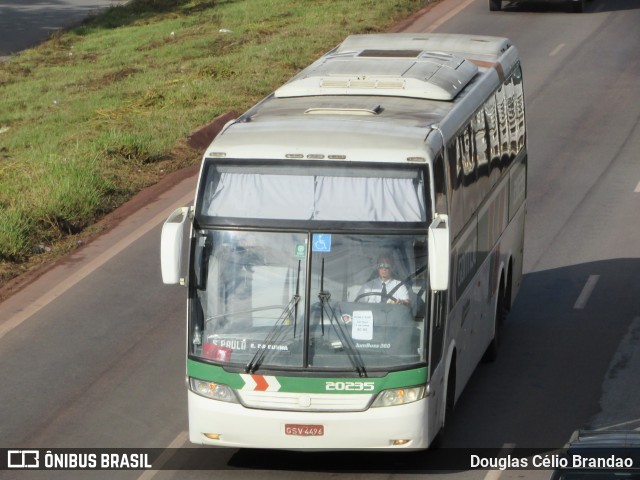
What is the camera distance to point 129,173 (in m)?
23.3

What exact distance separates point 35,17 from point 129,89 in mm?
15072

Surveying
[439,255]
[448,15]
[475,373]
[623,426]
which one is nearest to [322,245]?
[439,255]

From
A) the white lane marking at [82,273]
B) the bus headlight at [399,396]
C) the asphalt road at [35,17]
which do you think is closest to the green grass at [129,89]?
the white lane marking at [82,273]

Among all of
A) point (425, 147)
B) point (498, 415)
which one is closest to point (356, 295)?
point (425, 147)

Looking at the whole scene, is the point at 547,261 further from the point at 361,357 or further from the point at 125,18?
the point at 125,18

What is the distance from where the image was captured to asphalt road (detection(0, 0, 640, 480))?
44.2ft

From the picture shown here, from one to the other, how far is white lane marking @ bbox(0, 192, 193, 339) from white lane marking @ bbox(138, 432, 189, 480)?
408 centimetres

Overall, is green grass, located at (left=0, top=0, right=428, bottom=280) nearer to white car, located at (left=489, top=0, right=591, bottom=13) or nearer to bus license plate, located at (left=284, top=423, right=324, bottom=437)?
white car, located at (left=489, top=0, right=591, bottom=13)

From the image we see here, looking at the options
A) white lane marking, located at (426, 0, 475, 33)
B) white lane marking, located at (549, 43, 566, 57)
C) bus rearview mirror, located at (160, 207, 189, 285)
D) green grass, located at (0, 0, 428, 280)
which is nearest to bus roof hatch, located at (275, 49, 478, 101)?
bus rearview mirror, located at (160, 207, 189, 285)

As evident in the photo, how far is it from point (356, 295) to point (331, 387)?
786 millimetres

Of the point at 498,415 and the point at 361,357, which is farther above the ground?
the point at 361,357

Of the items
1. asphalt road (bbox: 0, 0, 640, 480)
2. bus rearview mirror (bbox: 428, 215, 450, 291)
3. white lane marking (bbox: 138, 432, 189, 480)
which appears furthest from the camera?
asphalt road (bbox: 0, 0, 640, 480)

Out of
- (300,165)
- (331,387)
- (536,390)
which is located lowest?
(536,390)

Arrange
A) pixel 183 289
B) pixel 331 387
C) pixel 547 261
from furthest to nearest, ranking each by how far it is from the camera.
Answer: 1. pixel 547 261
2. pixel 183 289
3. pixel 331 387
